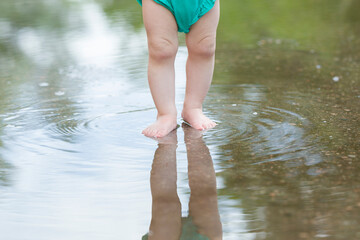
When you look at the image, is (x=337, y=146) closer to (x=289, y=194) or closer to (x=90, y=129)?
(x=289, y=194)

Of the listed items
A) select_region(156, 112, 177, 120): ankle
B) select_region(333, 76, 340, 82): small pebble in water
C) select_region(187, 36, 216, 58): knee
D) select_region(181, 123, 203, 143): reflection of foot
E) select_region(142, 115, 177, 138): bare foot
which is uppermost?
select_region(187, 36, 216, 58): knee

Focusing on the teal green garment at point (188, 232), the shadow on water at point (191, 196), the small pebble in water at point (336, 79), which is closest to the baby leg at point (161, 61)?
the shadow on water at point (191, 196)

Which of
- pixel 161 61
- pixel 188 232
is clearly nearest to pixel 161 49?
pixel 161 61

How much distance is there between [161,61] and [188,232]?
3.42ft

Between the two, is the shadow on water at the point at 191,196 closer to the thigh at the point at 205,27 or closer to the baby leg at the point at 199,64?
the baby leg at the point at 199,64

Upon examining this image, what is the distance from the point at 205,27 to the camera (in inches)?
95.2

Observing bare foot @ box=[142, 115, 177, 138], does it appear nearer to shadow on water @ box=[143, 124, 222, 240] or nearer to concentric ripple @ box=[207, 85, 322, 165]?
shadow on water @ box=[143, 124, 222, 240]

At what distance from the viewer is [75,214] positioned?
161 cm

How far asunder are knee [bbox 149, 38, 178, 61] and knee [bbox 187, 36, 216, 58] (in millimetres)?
102

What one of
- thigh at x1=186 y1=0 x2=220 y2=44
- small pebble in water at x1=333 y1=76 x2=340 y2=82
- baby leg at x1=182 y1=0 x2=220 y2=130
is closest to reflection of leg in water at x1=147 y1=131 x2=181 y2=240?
baby leg at x1=182 y1=0 x2=220 y2=130

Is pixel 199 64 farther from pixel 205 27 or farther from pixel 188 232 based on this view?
pixel 188 232

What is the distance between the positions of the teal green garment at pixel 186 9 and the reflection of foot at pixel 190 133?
40 centimetres

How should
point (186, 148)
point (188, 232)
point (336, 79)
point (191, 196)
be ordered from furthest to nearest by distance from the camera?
point (336, 79), point (186, 148), point (191, 196), point (188, 232)

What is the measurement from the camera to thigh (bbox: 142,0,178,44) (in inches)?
91.7
